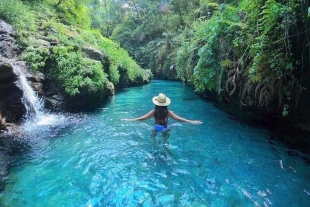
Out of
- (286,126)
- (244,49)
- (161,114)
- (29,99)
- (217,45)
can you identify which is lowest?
(286,126)

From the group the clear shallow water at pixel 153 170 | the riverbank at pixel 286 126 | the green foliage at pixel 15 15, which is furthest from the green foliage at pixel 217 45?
the green foliage at pixel 15 15

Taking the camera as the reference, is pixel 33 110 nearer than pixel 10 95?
No

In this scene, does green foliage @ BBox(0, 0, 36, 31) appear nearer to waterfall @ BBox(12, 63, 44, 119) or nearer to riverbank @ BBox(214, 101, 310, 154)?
waterfall @ BBox(12, 63, 44, 119)

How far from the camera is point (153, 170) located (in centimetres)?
536

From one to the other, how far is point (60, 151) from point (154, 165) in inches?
109

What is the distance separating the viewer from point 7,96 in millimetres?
8375

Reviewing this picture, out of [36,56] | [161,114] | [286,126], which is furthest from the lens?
[36,56]

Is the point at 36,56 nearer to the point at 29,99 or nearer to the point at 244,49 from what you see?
the point at 29,99

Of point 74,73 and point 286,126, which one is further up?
point 74,73

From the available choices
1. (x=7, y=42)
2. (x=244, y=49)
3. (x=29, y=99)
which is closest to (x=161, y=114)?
(x=244, y=49)

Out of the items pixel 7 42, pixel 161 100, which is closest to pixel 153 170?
pixel 161 100

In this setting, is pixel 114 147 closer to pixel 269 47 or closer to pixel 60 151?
pixel 60 151

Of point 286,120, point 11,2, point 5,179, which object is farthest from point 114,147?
point 11,2

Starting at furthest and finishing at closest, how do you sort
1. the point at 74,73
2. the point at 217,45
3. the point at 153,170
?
1. the point at 74,73
2. the point at 217,45
3. the point at 153,170
